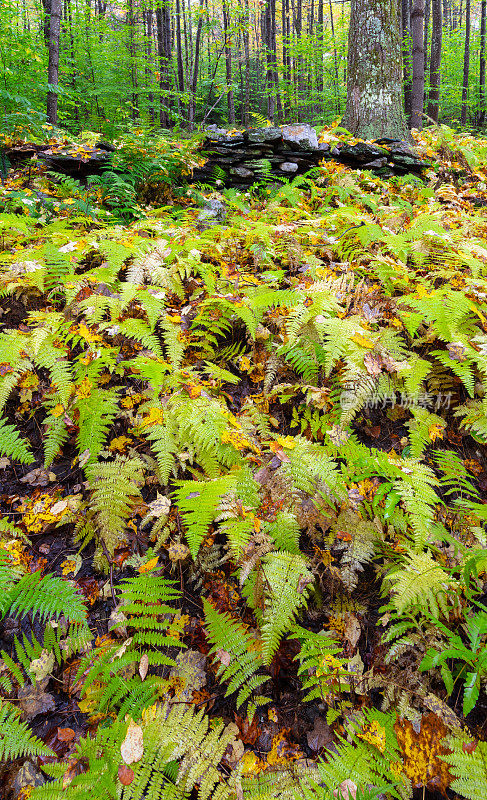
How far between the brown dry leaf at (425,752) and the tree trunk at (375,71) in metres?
8.09

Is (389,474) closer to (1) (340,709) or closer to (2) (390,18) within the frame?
(1) (340,709)

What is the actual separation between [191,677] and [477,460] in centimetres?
218

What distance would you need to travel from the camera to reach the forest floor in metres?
1.64

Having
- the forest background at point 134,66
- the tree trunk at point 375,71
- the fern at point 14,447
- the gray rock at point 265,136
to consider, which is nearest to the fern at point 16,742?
the fern at point 14,447

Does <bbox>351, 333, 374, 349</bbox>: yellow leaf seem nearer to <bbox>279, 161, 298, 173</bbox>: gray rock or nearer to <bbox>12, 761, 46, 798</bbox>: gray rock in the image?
<bbox>12, 761, 46, 798</bbox>: gray rock

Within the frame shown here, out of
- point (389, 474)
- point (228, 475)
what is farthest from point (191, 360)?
point (389, 474)

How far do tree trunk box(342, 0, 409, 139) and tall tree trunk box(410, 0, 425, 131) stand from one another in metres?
2.70

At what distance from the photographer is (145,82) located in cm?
1206

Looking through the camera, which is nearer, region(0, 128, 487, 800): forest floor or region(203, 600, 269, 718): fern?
region(0, 128, 487, 800): forest floor

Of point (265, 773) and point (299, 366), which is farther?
point (299, 366)

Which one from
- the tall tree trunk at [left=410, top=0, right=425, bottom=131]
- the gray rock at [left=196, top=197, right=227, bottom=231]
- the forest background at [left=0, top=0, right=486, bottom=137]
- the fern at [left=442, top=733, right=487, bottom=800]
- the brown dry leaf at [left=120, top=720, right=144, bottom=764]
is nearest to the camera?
the fern at [left=442, top=733, right=487, bottom=800]

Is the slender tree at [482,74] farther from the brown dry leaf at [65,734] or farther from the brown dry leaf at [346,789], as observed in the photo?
the brown dry leaf at [65,734]

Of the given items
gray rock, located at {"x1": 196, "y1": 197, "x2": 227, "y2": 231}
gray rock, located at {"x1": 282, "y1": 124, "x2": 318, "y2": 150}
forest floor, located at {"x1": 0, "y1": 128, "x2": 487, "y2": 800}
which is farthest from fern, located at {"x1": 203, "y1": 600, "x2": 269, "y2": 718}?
gray rock, located at {"x1": 282, "y1": 124, "x2": 318, "y2": 150}

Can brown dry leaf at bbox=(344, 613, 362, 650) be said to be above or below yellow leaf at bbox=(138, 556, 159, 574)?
below
